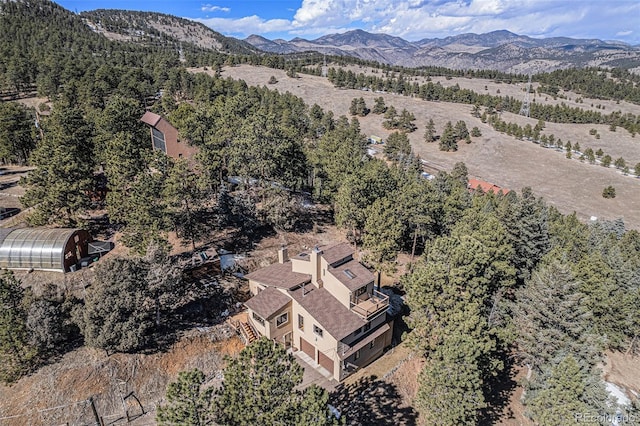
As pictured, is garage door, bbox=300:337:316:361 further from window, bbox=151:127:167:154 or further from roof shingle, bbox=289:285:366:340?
window, bbox=151:127:167:154

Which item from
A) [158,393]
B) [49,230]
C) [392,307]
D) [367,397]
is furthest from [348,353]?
[49,230]

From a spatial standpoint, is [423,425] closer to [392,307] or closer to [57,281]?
[392,307]

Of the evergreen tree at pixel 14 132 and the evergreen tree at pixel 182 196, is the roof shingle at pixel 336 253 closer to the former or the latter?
the evergreen tree at pixel 182 196

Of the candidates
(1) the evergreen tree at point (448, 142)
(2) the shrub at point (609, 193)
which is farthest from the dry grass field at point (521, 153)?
(1) the evergreen tree at point (448, 142)

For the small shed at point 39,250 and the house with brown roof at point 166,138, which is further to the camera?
the house with brown roof at point 166,138

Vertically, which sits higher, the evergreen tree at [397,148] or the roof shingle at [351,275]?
the evergreen tree at [397,148]

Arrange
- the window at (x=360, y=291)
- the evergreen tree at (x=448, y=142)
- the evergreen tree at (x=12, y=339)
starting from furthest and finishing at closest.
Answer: the evergreen tree at (x=448, y=142) < the window at (x=360, y=291) < the evergreen tree at (x=12, y=339)
